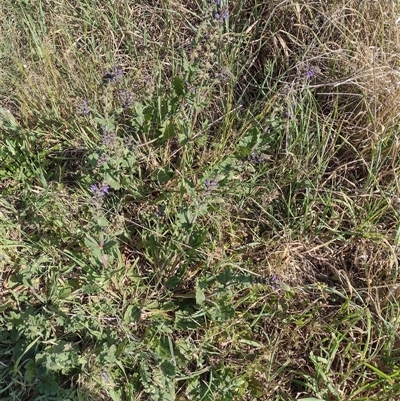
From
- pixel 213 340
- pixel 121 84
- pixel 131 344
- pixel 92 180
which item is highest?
pixel 121 84

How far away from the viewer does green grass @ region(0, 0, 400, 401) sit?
5.79 ft

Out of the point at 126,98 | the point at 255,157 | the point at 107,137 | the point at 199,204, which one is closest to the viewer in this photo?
the point at 107,137

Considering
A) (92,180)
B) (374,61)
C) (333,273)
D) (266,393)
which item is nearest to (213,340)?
(266,393)

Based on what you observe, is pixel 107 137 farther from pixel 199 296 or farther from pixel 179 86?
pixel 199 296

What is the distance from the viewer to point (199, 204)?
1803mm

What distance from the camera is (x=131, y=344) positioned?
1701mm

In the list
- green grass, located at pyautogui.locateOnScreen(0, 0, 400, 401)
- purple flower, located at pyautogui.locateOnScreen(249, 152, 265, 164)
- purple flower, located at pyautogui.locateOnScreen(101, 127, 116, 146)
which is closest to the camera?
purple flower, located at pyautogui.locateOnScreen(101, 127, 116, 146)

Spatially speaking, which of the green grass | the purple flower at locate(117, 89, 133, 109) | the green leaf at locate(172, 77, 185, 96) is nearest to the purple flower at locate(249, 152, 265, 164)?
the green grass

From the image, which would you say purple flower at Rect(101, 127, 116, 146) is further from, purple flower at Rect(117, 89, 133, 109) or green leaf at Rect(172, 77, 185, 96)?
green leaf at Rect(172, 77, 185, 96)

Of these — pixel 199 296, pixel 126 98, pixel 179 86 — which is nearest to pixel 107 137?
pixel 126 98

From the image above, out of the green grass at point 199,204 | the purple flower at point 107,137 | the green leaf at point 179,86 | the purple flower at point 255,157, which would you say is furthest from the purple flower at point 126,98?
the purple flower at point 255,157

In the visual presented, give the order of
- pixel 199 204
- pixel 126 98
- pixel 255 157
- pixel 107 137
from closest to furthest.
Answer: pixel 107 137 → pixel 199 204 → pixel 126 98 → pixel 255 157

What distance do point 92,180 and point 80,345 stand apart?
69 cm

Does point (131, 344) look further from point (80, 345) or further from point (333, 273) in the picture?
point (333, 273)
